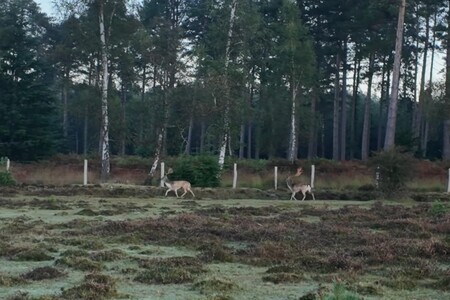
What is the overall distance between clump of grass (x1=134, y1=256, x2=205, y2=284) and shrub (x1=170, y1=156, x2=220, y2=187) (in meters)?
20.4

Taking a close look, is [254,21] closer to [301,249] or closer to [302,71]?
[302,71]

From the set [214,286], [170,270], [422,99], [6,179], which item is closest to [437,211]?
[170,270]

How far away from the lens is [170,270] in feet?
31.8

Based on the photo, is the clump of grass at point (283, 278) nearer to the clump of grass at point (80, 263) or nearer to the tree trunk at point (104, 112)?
the clump of grass at point (80, 263)

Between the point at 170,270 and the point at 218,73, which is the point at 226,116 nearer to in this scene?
the point at 218,73

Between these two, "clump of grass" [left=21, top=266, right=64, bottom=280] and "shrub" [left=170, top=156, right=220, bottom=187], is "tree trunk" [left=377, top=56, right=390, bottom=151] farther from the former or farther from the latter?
"clump of grass" [left=21, top=266, right=64, bottom=280]

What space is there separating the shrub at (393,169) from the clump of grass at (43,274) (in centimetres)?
2023

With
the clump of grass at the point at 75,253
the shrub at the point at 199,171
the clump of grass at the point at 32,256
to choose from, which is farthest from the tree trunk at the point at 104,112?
the clump of grass at the point at 32,256

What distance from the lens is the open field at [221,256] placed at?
28.5ft

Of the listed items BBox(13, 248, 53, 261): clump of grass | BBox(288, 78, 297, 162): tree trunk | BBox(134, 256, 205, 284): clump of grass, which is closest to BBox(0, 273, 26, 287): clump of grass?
BBox(134, 256, 205, 284): clump of grass

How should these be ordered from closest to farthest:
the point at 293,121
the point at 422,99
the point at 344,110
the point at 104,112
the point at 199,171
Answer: the point at 199,171
the point at 104,112
the point at 293,121
the point at 422,99
the point at 344,110

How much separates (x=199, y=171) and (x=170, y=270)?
21842mm

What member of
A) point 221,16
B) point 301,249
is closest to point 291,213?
point 301,249

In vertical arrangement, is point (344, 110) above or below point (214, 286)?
above
